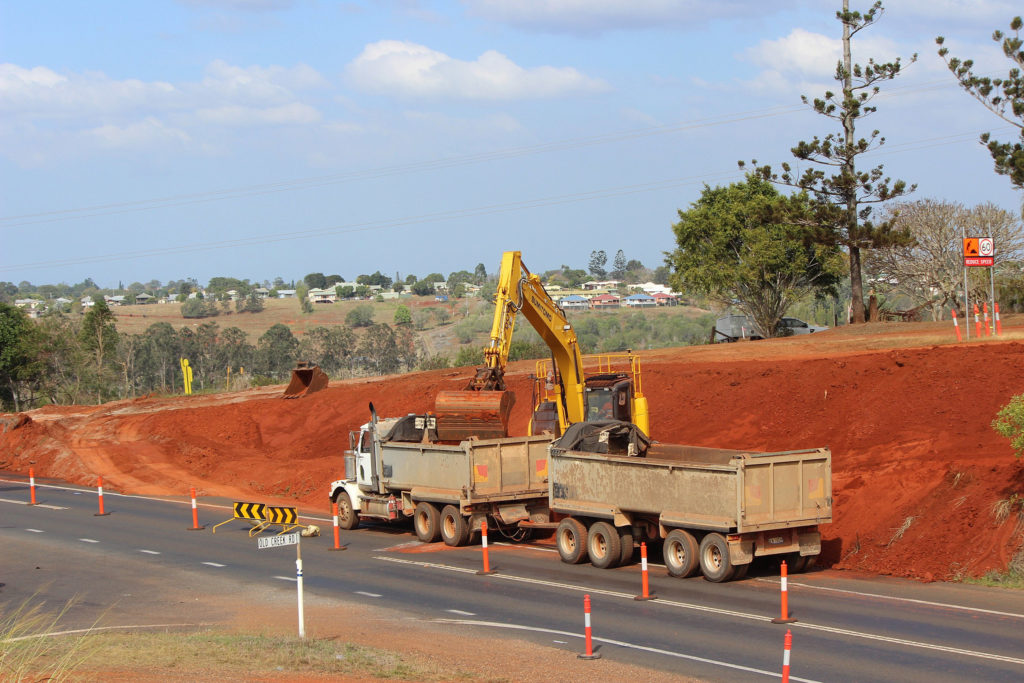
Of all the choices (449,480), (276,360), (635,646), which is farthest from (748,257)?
(276,360)

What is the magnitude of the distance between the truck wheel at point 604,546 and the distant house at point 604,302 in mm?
101392

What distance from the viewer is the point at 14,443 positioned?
43000 mm

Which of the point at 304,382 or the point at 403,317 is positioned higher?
the point at 403,317

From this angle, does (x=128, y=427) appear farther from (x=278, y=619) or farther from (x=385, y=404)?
(x=278, y=619)

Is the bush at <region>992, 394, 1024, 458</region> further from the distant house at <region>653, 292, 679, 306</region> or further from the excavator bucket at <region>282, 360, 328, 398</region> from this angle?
the distant house at <region>653, 292, 679, 306</region>

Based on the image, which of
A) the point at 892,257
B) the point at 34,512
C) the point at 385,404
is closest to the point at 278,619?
the point at 34,512

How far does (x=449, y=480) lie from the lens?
22.6m

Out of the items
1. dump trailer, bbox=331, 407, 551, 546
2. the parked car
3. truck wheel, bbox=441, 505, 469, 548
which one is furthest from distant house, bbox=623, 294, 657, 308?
truck wheel, bbox=441, 505, 469, 548

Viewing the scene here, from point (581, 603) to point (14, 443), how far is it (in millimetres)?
33124

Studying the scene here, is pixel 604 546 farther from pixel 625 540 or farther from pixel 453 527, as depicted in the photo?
pixel 453 527

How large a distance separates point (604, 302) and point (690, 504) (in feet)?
374

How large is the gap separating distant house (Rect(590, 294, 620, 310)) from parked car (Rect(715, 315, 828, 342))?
63012mm

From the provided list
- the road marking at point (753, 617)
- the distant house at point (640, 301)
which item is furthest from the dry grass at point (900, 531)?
the distant house at point (640, 301)

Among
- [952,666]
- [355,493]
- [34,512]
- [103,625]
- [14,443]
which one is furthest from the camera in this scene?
[14,443]
